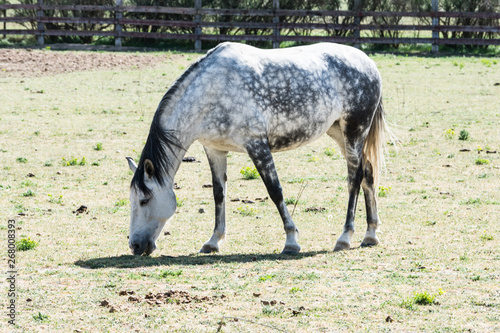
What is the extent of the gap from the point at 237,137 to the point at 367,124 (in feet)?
5.82

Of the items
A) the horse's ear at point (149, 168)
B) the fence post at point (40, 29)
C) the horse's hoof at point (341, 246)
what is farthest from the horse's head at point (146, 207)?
the fence post at point (40, 29)

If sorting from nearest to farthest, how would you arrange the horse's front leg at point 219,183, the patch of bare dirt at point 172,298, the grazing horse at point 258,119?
the patch of bare dirt at point 172,298, the grazing horse at point 258,119, the horse's front leg at point 219,183

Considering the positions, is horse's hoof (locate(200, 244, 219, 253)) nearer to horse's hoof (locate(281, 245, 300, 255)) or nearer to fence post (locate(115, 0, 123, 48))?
horse's hoof (locate(281, 245, 300, 255))

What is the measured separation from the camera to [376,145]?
817 cm

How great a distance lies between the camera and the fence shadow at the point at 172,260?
655cm

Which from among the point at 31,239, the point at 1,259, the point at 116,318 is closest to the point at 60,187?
the point at 31,239

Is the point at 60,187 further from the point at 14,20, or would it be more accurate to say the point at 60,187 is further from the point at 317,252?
the point at 14,20

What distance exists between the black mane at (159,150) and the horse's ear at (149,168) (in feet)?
0.11

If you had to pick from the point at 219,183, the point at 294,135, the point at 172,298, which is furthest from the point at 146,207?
the point at 294,135

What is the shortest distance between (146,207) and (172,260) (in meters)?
0.57

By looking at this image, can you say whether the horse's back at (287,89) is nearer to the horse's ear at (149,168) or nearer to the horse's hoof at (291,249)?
the horse's ear at (149,168)

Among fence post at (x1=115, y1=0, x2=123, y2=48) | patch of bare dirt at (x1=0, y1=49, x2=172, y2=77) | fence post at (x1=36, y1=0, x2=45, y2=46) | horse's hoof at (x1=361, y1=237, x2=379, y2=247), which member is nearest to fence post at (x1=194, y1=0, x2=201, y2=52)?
patch of bare dirt at (x1=0, y1=49, x2=172, y2=77)

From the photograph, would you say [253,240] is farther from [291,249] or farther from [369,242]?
[369,242]

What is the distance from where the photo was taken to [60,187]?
10.1 m
